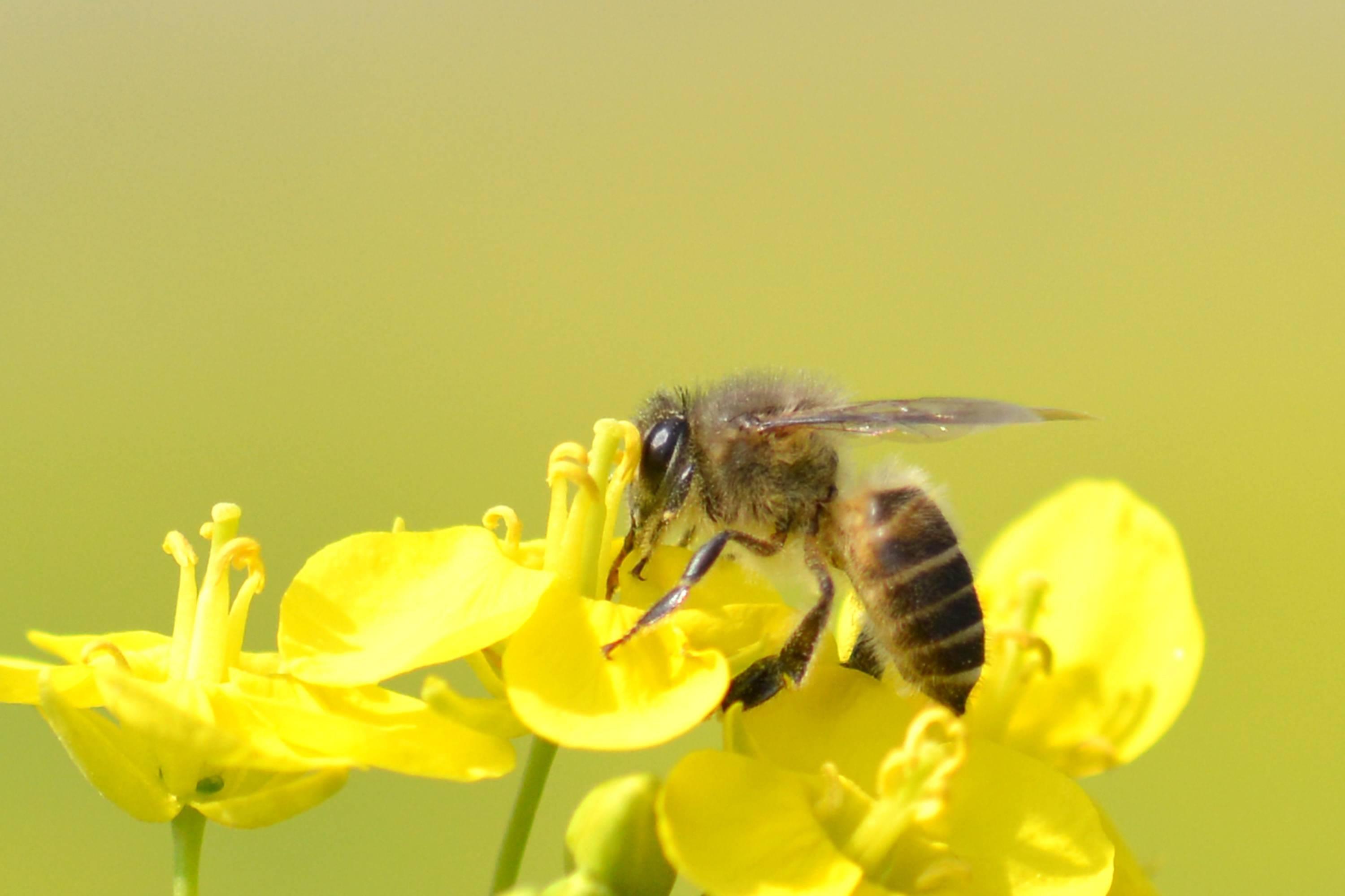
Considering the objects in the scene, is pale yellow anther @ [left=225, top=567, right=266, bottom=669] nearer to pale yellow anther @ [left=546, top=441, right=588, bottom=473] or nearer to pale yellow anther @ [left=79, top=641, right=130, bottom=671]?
pale yellow anther @ [left=79, top=641, right=130, bottom=671]

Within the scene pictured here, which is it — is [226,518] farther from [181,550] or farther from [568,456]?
[568,456]

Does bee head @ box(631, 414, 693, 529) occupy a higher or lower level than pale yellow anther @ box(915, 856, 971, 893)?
higher

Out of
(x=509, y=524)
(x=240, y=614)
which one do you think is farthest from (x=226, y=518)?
(x=509, y=524)

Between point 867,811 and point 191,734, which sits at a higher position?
Answer: point 191,734

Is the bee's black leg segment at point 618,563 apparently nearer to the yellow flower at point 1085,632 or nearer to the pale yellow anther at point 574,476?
the pale yellow anther at point 574,476

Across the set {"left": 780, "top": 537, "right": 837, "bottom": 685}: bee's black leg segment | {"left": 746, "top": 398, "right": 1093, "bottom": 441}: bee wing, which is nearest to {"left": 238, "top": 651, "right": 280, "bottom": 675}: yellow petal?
{"left": 780, "top": 537, "right": 837, "bottom": 685}: bee's black leg segment

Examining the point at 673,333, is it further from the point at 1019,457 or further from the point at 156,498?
the point at 156,498
